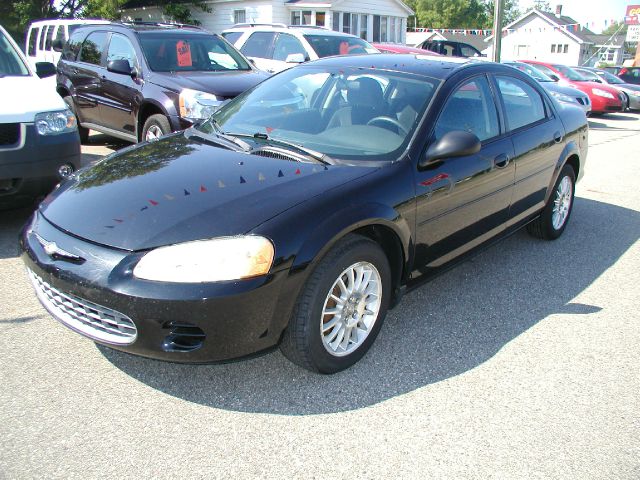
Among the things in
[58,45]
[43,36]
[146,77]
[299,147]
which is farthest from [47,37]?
[299,147]

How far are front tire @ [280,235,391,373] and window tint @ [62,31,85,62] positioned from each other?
23.0 feet

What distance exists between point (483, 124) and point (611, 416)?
2068mm

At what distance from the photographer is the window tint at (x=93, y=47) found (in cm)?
786

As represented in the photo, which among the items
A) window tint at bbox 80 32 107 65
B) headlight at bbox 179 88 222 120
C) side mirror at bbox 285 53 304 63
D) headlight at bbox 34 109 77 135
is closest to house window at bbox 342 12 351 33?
side mirror at bbox 285 53 304 63

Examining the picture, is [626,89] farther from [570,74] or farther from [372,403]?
[372,403]

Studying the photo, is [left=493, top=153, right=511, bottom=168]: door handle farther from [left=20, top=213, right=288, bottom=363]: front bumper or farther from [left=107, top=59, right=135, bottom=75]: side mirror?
[left=107, top=59, right=135, bottom=75]: side mirror

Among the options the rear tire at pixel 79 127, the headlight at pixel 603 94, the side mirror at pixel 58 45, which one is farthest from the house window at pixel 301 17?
the rear tire at pixel 79 127

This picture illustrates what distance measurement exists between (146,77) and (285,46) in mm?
4482

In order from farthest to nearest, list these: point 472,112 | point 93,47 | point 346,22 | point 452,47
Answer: point 346,22 → point 452,47 → point 93,47 → point 472,112

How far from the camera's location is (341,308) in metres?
2.95

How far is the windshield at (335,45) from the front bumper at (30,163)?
673 cm

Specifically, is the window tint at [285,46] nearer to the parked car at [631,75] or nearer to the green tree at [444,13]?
the parked car at [631,75]

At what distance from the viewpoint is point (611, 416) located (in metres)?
2.79

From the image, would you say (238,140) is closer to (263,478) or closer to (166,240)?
(166,240)
